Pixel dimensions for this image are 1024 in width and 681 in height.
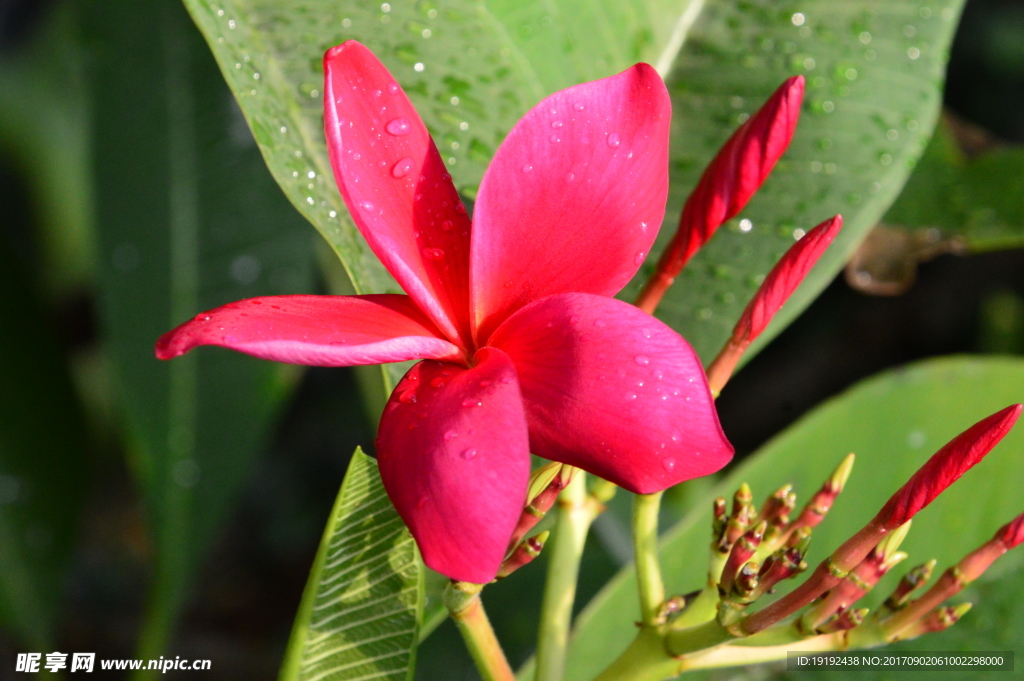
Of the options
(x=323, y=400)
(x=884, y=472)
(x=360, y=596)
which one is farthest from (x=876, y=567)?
(x=323, y=400)

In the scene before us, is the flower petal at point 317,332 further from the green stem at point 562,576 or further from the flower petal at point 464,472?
the green stem at point 562,576

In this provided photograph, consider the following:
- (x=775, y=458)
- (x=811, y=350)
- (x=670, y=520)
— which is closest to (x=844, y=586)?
(x=775, y=458)

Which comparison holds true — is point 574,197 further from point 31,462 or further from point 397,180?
point 31,462

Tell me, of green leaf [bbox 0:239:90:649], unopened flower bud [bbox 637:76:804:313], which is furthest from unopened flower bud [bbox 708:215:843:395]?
green leaf [bbox 0:239:90:649]

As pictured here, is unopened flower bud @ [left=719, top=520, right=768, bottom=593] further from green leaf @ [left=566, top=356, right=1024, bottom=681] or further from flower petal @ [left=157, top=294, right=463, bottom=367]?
green leaf @ [left=566, top=356, right=1024, bottom=681]

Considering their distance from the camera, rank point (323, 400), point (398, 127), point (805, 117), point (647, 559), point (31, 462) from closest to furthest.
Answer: point (398, 127)
point (647, 559)
point (805, 117)
point (31, 462)
point (323, 400)

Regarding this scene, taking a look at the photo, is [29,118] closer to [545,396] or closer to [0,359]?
[0,359]
